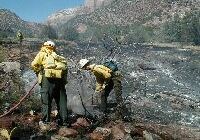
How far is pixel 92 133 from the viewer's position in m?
8.45

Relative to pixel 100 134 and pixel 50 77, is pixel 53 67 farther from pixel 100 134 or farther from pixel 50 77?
pixel 100 134

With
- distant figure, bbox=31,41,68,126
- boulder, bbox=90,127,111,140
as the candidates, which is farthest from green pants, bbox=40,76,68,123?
boulder, bbox=90,127,111,140

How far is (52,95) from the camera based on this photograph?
8.38 meters

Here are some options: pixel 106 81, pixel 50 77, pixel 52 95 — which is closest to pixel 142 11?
pixel 106 81

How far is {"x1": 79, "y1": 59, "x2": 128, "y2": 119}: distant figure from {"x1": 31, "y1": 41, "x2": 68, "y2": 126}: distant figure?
137 cm

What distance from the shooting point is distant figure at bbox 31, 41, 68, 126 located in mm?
7988

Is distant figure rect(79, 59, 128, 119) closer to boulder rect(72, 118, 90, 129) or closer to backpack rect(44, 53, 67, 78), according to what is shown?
boulder rect(72, 118, 90, 129)

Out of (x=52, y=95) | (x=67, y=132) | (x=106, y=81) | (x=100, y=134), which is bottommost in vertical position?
(x=100, y=134)

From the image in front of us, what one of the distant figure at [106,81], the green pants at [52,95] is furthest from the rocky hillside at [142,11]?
the green pants at [52,95]

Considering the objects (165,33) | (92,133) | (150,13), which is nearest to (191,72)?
(92,133)

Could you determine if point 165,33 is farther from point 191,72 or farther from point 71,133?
point 71,133

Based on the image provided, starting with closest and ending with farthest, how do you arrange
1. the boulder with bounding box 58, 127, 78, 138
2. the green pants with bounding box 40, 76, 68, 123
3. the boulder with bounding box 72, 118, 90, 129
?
the boulder with bounding box 58, 127, 78, 138, the green pants with bounding box 40, 76, 68, 123, the boulder with bounding box 72, 118, 90, 129

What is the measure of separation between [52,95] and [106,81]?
2.40m

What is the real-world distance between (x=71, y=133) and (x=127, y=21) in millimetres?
123745
